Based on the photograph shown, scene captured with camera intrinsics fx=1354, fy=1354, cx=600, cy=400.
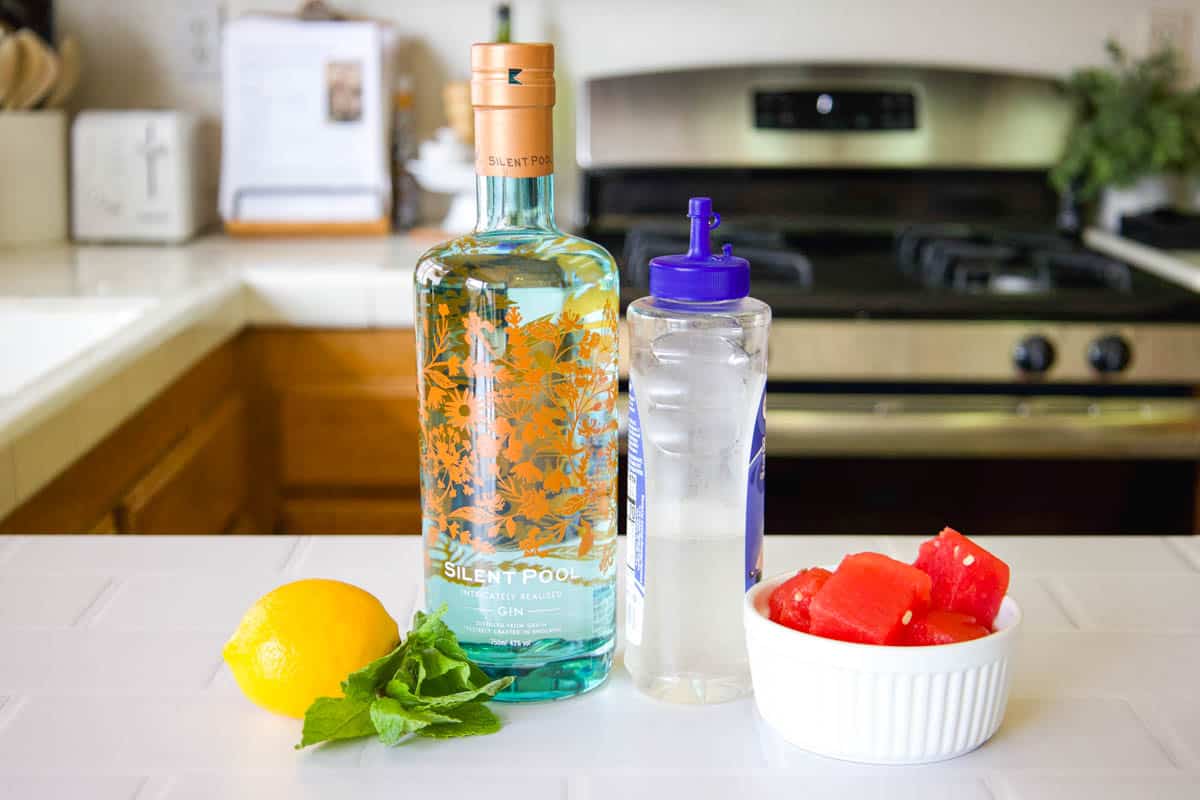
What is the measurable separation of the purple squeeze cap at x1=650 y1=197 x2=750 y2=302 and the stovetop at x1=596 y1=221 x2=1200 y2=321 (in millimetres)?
1173

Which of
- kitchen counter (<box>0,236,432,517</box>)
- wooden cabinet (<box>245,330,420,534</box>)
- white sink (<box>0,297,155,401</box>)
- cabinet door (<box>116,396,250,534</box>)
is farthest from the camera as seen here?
wooden cabinet (<box>245,330,420,534</box>)

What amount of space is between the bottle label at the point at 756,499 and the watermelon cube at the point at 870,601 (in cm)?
6

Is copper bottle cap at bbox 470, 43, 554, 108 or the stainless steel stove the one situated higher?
copper bottle cap at bbox 470, 43, 554, 108

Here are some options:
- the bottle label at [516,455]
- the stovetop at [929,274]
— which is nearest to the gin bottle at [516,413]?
the bottle label at [516,455]

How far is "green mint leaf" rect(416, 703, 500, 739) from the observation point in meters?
0.64

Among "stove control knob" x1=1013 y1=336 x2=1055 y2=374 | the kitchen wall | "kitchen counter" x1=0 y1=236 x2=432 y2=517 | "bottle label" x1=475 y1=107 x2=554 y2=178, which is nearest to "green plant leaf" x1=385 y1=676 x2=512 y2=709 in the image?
"bottle label" x1=475 y1=107 x2=554 y2=178

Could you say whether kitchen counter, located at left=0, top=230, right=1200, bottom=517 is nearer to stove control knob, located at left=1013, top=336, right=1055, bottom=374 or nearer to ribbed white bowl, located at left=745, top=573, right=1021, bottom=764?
stove control knob, located at left=1013, top=336, right=1055, bottom=374

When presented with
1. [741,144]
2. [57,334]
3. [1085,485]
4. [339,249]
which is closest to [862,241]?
[741,144]

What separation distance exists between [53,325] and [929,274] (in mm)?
1253

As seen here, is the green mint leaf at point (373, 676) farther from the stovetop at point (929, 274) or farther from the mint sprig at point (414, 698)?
the stovetop at point (929, 274)

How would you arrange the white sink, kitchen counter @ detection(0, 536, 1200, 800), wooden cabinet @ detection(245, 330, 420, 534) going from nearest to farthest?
kitchen counter @ detection(0, 536, 1200, 800) < the white sink < wooden cabinet @ detection(245, 330, 420, 534)

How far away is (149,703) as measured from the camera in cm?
68

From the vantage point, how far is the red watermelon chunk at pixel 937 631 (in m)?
0.62

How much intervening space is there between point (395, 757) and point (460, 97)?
1891 mm
